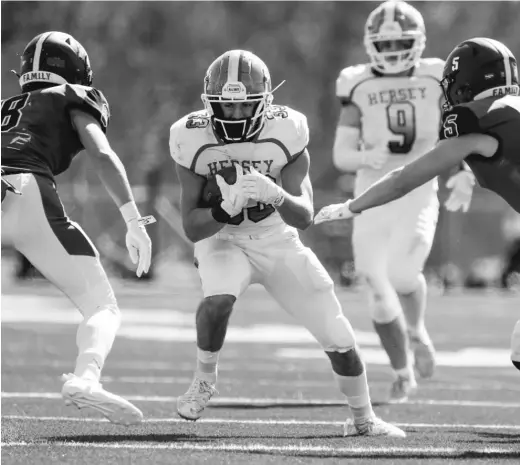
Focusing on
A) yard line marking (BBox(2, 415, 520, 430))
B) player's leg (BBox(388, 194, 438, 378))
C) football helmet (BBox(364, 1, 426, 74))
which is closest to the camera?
yard line marking (BBox(2, 415, 520, 430))

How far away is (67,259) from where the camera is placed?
17.1 feet

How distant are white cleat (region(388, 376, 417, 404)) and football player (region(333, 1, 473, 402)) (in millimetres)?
256

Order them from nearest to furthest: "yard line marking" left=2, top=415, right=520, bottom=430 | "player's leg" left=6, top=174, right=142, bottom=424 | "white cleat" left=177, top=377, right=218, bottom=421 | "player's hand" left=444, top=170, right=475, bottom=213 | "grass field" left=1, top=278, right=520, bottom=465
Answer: "grass field" left=1, top=278, right=520, bottom=465 → "player's leg" left=6, top=174, right=142, bottom=424 → "white cleat" left=177, top=377, right=218, bottom=421 → "yard line marking" left=2, top=415, right=520, bottom=430 → "player's hand" left=444, top=170, right=475, bottom=213

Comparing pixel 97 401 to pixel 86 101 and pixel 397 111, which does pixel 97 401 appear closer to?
pixel 86 101

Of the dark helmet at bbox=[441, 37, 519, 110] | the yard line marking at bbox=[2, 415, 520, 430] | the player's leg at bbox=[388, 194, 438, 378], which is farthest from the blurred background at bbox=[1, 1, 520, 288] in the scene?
the dark helmet at bbox=[441, 37, 519, 110]

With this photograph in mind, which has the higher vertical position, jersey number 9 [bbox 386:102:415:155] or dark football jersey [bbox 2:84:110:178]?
dark football jersey [bbox 2:84:110:178]

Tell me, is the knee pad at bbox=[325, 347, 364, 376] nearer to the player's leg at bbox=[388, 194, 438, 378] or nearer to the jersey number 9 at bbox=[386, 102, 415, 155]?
the player's leg at bbox=[388, 194, 438, 378]

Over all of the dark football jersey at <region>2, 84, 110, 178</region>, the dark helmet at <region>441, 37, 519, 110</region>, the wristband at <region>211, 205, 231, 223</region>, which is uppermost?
the dark helmet at <region>441, 37, 519, 110</region>

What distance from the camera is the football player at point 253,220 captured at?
5406mm

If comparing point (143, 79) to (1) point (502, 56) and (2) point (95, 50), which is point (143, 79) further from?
(1) point (502, 56)

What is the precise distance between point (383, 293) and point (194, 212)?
2.06m

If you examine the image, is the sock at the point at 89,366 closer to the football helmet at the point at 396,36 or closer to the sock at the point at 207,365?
the sock at the point at 207,365

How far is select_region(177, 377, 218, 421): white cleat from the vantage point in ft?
18.6

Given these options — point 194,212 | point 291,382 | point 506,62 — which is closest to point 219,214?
point 194,212
